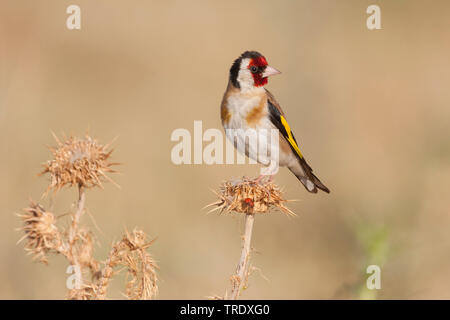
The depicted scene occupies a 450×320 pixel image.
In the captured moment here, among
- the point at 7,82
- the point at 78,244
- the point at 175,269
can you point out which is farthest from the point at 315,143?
the point at 78,244

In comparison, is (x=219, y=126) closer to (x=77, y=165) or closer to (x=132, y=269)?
(x=77, y=165)

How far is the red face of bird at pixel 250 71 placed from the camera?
6.22 m

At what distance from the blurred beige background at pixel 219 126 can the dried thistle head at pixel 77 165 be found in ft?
8.21

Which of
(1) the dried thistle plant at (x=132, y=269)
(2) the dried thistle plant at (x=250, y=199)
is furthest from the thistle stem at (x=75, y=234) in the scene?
(2) the dried thistle plant at (x=250, y=199)

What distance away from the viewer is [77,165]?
388 cm

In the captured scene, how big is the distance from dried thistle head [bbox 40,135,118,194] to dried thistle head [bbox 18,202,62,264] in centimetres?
22

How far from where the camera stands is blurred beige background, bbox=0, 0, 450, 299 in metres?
6.90

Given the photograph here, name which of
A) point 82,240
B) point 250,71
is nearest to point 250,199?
point 82,240

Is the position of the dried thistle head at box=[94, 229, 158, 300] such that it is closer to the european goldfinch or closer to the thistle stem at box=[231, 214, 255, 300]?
the thistle stem at box=[231, 214, 255, 300]

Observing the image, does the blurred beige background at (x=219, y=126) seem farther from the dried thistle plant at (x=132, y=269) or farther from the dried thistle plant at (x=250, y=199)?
the dried thistle plant at (x=132, y=269)

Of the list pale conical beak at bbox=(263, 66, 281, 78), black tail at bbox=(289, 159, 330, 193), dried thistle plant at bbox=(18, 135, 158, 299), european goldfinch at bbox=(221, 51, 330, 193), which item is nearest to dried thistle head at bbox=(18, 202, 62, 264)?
dried thistle plant at bbox=(18, 135, 158, 299)

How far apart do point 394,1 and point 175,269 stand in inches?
213

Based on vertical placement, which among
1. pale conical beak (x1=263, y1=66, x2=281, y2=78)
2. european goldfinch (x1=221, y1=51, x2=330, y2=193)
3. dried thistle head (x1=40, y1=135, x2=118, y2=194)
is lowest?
dried thistle head (x1=40, y1=135, x2=118, y2=194)
